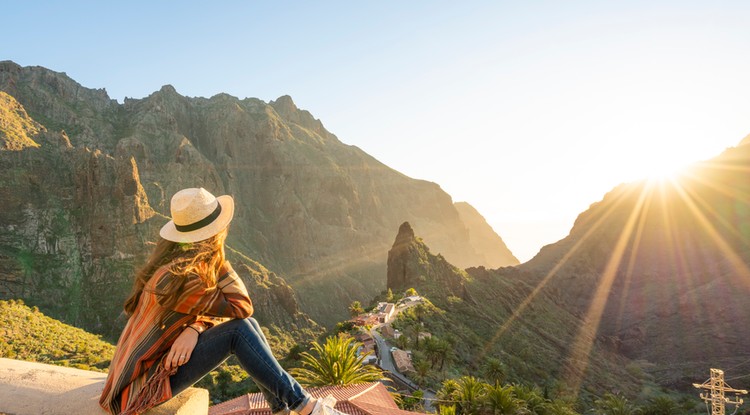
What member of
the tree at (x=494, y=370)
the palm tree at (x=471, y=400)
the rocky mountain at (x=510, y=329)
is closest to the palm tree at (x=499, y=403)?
the palm tree at (x=471, y=400)

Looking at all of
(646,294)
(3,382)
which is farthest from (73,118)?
(646,294)

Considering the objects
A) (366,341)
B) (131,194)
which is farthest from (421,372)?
(131,194)

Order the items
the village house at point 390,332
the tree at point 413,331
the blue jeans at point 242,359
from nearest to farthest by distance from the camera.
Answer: the blue jeans at point 242,359, the village house at point 390,332, the tree at point 413,331

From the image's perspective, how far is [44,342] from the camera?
175ft

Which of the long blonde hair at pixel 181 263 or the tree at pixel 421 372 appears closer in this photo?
the long blonde hair at pixel 181 263

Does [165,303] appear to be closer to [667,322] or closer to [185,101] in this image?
[667,322]

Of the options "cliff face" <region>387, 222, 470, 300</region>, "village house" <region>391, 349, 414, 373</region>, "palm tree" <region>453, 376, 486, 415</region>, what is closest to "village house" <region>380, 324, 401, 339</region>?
"village house" <region>391, 349, 414, 373</region>

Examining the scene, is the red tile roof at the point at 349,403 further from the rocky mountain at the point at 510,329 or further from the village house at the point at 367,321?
the rocky mountain at the point at 510,329

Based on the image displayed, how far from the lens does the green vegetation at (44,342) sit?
48.4 metres

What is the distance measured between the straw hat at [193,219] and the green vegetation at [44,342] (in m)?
52.5

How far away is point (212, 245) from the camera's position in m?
4.52

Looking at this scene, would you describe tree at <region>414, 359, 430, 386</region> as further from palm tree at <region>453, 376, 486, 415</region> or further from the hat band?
the hat band

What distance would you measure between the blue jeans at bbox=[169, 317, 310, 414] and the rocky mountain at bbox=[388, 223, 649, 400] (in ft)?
174

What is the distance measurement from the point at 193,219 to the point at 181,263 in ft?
1.74
